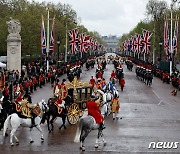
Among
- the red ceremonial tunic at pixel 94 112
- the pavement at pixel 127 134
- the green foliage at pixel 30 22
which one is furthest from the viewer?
the green foliage at pixel 30 22

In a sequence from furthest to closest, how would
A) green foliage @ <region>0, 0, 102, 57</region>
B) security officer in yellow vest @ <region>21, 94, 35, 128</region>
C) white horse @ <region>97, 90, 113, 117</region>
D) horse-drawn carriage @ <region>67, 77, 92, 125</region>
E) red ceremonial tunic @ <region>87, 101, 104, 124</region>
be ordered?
green foliage @ <region>0, 0, 102, 57</region>
white horse @ <region>97, 90, 113, 117</region>
horse-drawn carriage @ <region>67, 77, 92, 125</region>
security officer in yellow vest @ <region>21, 94, 35, 128</region>
red ceremonial tunic @ <region>87, 101, 104, 124</region>

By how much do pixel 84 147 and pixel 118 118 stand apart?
6.78 meters

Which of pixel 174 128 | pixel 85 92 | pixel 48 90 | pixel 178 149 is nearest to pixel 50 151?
pixel 178 149

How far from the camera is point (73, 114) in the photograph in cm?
1917

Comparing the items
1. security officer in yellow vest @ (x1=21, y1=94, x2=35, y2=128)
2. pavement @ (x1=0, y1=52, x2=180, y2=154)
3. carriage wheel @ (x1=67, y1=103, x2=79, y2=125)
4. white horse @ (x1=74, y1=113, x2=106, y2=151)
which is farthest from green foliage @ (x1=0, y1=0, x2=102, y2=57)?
white horse @ (x1=74, y1=113, x2=106, y2=151)

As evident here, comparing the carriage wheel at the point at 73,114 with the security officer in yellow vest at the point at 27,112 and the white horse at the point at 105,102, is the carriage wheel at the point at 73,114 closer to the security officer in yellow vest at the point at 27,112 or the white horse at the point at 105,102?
the white horse at the point at 105,102

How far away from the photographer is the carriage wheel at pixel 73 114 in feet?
62.0

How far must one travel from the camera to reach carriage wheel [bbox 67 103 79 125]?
18906mm

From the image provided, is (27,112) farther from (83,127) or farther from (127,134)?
(127,134)

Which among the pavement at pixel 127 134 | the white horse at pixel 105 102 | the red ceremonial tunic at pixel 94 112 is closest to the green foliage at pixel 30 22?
the pavement at pixel 127 134

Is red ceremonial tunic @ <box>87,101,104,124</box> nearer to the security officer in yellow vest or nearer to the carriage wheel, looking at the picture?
the security officer in yellow vest

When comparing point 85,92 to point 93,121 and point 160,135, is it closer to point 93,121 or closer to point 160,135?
point 160,135

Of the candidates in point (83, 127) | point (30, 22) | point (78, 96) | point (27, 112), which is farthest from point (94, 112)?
point (30, 22)

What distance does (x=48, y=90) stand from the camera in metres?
33.7
